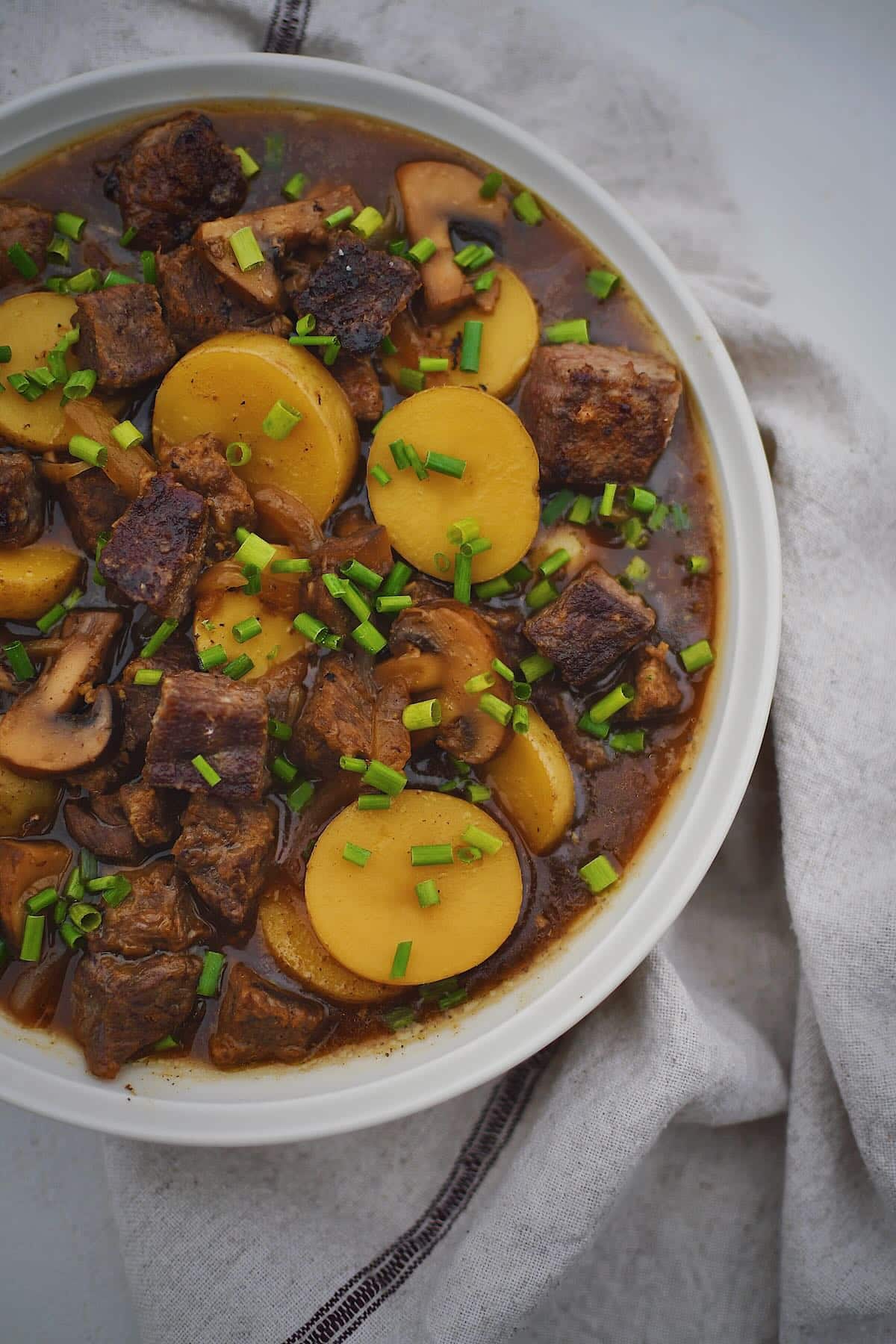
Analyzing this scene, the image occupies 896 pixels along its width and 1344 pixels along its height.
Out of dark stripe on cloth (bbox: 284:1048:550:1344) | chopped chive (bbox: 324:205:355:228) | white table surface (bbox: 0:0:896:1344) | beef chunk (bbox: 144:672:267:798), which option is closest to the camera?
beef chunk (bbox: 144:672:267:798)

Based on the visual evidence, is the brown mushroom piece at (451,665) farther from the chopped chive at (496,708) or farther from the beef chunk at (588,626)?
the beef chunk at (588,626)

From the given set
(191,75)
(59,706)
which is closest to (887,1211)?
Result: (59,706)

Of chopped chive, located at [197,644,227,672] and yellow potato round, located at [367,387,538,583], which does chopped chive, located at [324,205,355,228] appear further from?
chopped chive, located at [197,644,227,672]

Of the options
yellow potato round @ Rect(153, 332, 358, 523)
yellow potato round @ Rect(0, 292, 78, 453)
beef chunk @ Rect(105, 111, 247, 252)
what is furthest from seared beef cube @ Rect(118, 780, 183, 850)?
beef chunk @ Rect(105, 111, 247, 252)

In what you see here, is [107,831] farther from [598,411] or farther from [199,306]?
[598,411]

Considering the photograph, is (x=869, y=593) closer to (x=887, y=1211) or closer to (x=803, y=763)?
(x=803, y=763)
